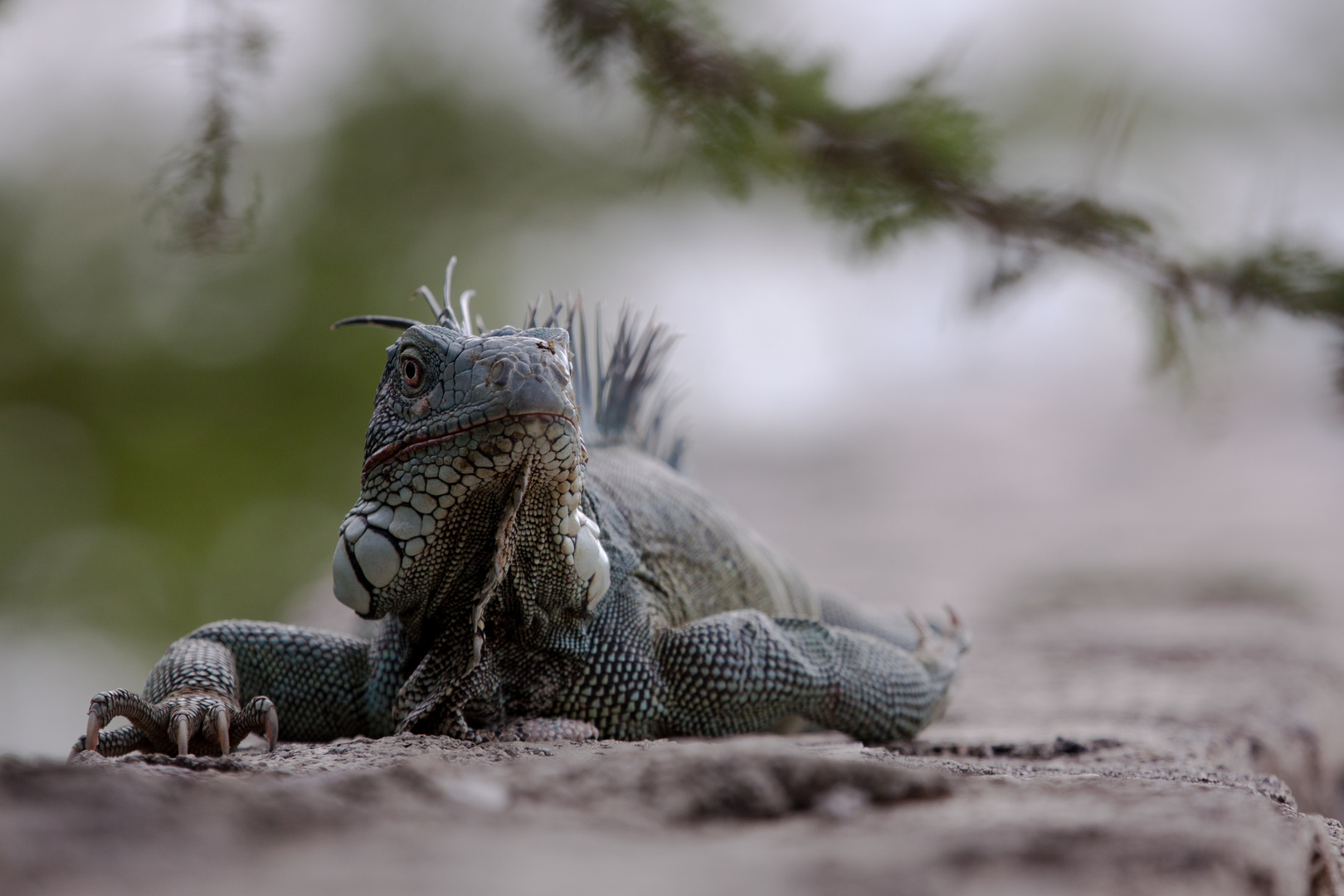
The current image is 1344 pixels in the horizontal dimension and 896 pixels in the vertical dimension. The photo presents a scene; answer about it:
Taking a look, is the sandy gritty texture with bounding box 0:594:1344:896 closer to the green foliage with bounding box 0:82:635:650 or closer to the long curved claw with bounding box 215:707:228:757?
the long curved claw with bounding box 215:707:228:757

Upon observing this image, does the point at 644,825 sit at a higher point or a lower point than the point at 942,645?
lower

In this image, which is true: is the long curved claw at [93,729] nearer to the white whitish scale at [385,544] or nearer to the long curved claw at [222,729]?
the long curved claw at [222,729]

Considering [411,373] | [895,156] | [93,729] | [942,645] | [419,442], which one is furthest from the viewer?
[942,645]

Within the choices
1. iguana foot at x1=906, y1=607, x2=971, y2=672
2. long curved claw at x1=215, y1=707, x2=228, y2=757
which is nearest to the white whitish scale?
long curved claw at x1=215, y1=707, x2=228, y2=757

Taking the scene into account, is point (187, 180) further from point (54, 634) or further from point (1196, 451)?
point (1196, 451)

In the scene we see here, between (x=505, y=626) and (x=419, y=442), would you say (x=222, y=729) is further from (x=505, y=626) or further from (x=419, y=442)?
(x=419, y=442)

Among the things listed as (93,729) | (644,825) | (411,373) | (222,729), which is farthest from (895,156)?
(93,729)

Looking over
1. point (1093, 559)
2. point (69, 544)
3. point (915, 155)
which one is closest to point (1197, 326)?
point (915, 155)

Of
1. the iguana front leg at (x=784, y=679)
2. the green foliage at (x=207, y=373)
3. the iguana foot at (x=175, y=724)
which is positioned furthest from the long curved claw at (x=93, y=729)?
the green foliage at (x=207, y=373)
